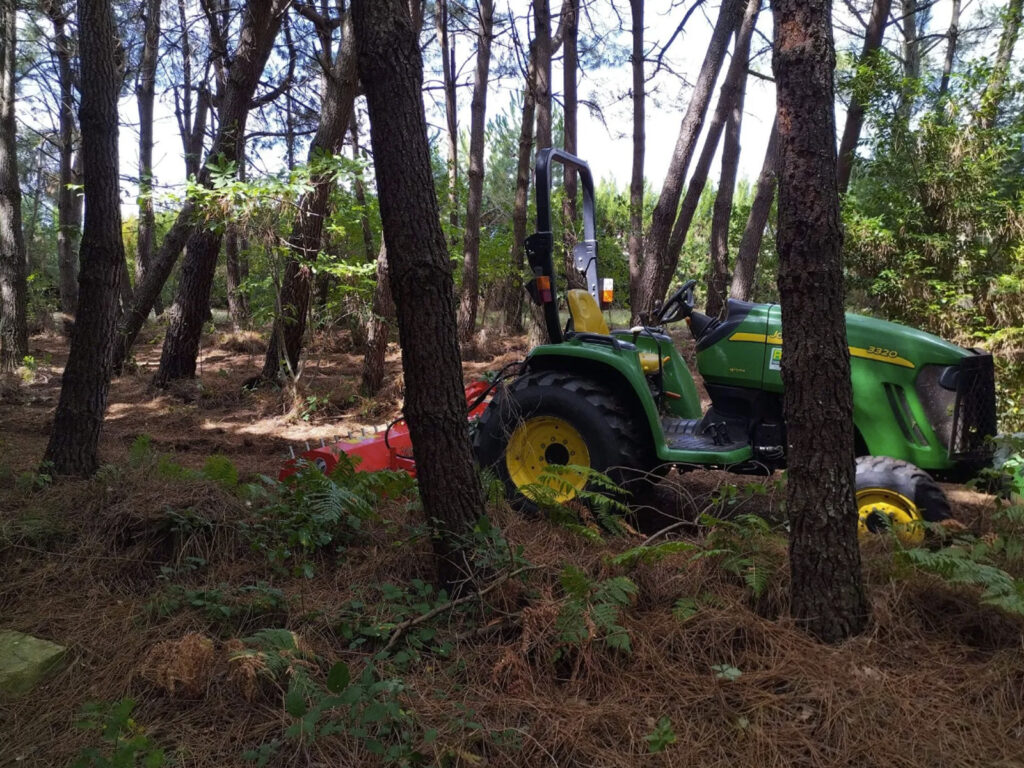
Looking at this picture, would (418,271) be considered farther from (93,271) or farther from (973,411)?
(973,411)

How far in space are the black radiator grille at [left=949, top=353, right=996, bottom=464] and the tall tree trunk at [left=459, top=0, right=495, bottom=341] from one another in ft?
31.8

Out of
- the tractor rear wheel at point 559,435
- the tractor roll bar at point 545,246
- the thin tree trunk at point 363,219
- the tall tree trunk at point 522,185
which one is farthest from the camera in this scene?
the tall tree trunk at point 522,185

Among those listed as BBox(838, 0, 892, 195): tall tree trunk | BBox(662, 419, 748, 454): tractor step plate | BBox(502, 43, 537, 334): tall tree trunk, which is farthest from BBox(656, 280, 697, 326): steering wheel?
BBox(502, 43, 537, 334): tall tree trunk

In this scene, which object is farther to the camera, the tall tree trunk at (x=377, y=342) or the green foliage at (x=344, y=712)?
the tall tree trunk at (x=377, y=342)

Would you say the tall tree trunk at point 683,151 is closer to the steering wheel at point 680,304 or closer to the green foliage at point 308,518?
the steering wheel at point 680,304

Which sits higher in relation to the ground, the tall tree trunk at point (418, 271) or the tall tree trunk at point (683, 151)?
the tall tree trunk at point (683, 151)

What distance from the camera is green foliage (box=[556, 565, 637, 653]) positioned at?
93.3 inches

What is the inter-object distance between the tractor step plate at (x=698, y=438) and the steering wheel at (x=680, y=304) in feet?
2.14

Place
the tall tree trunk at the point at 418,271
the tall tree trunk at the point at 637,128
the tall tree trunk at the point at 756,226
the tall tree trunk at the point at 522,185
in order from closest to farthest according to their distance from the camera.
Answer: the tall tree trunk at the point at 418,271 < the tall tree trunk at the point at 756,226 < the tall tree trunk at the point at 637,128 < the tall tree trunk at the point at 522,185

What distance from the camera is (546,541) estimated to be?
3215 mm

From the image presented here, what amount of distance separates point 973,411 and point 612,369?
1.84 m

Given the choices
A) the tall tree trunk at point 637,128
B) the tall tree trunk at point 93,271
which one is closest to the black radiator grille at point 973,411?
the tall tree trunk at point 93,271

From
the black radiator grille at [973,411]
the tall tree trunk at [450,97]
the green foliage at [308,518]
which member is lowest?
the green foliage at [308,518]

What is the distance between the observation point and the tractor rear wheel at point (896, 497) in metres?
3.28
